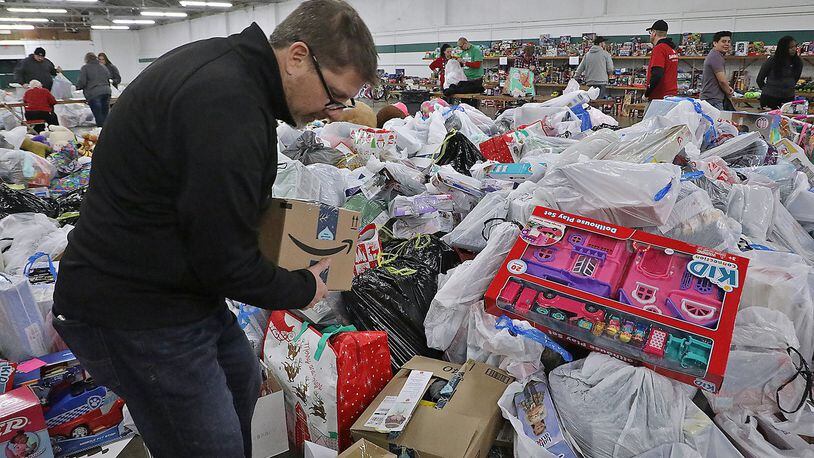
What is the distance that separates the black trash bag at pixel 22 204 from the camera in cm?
308

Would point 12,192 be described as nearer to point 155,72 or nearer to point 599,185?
point 155,72

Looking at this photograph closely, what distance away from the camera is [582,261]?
5.65 ft

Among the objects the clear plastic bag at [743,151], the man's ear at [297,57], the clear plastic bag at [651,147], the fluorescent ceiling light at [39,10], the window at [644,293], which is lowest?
the window at [644,293]

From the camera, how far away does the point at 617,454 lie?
4.58 ft

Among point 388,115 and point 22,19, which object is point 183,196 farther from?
point 22,19

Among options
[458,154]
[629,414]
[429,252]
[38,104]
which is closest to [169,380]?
[629,414]

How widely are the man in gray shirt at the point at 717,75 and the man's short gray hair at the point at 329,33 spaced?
17.5ft

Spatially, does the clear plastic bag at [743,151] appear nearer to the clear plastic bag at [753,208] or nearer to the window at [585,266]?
the clear plastic bag at [753,208]

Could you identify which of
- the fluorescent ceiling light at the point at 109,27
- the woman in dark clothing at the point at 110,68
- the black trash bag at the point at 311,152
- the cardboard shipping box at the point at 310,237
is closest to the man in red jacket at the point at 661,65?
the black trash bag at the point at 311,152

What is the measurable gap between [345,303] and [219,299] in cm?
95

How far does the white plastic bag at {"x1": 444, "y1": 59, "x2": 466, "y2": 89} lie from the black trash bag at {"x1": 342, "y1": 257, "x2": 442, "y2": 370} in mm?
6297

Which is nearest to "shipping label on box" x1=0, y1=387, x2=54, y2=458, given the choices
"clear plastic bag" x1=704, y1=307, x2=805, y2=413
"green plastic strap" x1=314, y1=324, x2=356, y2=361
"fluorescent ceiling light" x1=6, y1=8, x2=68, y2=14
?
"green plastic strap" x1=314, y1=324, x2=356, y2=361

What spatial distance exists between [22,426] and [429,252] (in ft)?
5.00

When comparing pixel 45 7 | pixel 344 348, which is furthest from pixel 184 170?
pixel 45 7
